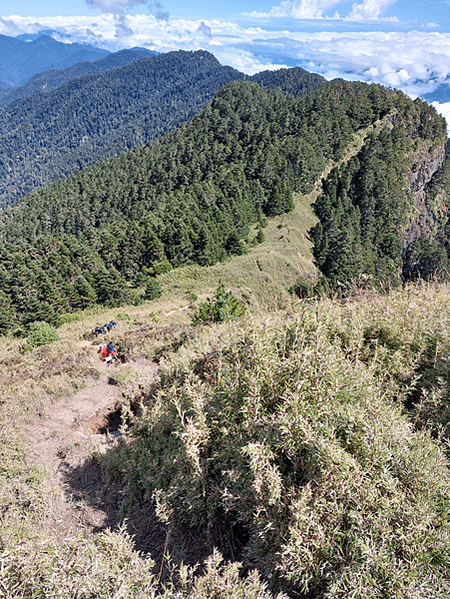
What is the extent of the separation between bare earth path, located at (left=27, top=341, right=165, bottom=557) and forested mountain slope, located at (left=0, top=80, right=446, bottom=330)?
24756mm

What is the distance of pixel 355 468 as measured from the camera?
3.11 metres

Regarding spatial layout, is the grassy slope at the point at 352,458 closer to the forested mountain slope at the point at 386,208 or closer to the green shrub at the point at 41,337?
the green shrub at the point at 41,337

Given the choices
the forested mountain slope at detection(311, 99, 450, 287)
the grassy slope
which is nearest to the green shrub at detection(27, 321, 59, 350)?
the grassy slope

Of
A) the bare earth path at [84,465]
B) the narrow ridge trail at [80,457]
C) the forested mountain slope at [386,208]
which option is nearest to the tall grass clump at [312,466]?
the bare earth path at [84,465]

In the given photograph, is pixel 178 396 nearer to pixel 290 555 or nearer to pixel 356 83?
pixel 290 555

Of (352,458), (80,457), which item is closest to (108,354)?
(80,457)

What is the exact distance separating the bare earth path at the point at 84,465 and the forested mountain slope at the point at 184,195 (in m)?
24.8

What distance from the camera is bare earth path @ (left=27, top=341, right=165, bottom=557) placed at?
16.5 feet

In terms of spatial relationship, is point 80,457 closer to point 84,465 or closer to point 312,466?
point 84,465

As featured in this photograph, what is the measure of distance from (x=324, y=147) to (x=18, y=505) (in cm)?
8880

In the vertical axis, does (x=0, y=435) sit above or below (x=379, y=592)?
below

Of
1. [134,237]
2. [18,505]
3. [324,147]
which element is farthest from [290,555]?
[324,147]

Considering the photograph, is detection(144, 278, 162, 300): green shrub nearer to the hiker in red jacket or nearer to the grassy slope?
the hiker in red jacket

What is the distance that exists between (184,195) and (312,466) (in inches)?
2351
